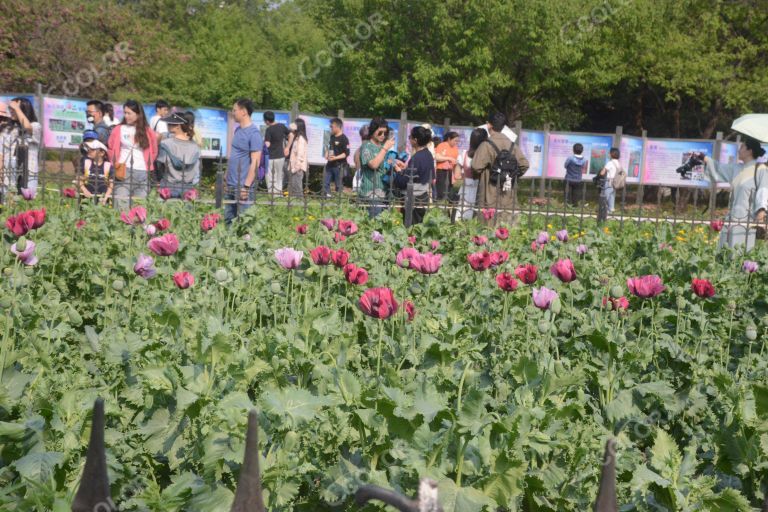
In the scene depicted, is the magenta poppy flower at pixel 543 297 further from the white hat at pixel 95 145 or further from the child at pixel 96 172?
the white hat at pixel 95 145

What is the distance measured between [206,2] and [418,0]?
21497mm

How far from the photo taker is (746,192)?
27.9ft

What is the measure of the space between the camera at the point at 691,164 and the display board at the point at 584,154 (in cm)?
161

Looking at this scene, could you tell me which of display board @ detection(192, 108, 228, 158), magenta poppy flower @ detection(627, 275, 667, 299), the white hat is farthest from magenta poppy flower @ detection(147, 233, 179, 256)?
display board @ detection(192, 108, 228, 158)

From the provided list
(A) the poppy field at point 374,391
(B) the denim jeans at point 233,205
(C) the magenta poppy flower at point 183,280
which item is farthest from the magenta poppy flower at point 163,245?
(B) the denim jeans at point 233,205

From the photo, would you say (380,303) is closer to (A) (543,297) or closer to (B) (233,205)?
(A) (543,297)

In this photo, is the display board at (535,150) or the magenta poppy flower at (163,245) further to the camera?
the display board at (535,150)

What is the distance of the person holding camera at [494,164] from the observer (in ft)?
34.9

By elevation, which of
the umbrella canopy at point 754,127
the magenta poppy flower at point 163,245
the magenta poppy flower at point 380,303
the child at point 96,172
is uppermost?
the umbrella canopy at point 754,127

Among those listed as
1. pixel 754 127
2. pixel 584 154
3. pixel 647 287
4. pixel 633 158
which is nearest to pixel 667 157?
pixel 633 158

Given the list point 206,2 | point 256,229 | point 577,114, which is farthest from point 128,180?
point 206,2

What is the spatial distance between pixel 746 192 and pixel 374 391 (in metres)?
6.50

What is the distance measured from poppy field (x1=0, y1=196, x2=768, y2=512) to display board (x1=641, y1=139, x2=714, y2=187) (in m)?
17.0

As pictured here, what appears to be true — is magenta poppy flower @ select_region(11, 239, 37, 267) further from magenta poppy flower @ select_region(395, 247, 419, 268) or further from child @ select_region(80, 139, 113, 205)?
child @ select_region(80, 139, 113, 205)
